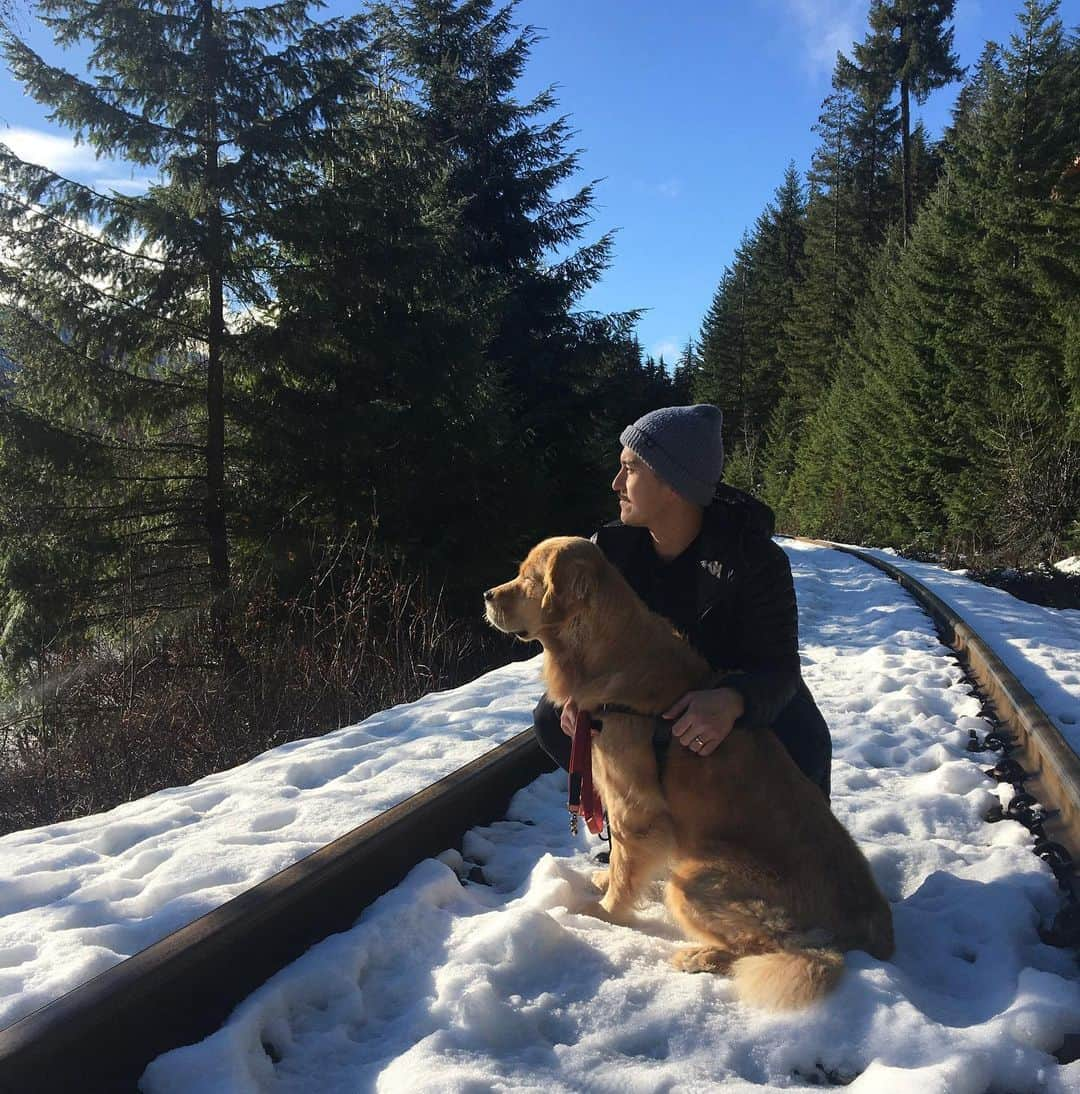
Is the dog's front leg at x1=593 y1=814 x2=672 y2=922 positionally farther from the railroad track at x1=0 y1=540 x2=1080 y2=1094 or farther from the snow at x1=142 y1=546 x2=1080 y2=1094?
the railroad track at x1=0 y1=540 x2=1080 y2=1094

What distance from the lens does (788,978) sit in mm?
2375

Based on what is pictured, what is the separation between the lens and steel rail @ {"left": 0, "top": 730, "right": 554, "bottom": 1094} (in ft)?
6.29

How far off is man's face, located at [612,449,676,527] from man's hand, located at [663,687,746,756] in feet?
2.65

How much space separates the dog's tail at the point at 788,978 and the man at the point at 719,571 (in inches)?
29.6

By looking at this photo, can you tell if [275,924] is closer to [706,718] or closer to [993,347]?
[706,718]

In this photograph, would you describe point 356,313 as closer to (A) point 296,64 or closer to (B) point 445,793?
(A) point 296,64

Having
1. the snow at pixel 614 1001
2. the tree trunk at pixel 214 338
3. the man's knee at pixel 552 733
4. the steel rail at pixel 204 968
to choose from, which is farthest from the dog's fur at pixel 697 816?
the tree trunk at pixel 214 338

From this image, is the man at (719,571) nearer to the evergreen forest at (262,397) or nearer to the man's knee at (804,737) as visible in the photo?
the man's knee at (804,737)

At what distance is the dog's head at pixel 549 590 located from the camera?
311 cm

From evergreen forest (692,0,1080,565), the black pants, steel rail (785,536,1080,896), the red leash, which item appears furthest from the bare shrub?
evergreen forest (692,0,1080,565)

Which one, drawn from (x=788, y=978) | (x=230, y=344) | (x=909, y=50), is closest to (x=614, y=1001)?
(x=788, y=978)

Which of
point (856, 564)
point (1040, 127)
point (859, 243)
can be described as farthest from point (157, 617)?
point (859, 243)

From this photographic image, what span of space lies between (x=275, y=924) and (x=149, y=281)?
9805mm

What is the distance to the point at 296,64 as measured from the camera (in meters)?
10.9
